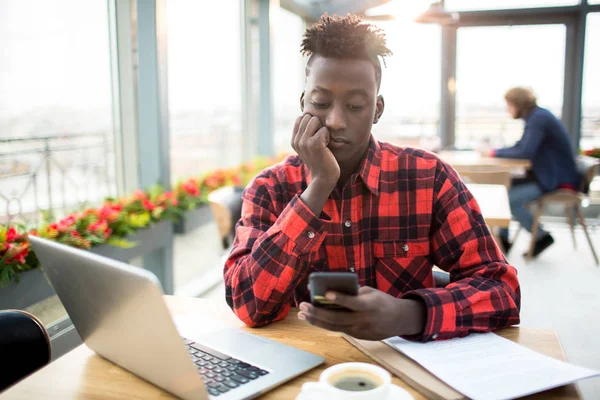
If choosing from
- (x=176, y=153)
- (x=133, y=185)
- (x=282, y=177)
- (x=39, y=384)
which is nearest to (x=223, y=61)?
(x=176, y=153)

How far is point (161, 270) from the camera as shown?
3.30 meters

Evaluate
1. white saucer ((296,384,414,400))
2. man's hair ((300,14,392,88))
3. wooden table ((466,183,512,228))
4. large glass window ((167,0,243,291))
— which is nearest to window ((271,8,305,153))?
large glass window ((167,0,243,291))

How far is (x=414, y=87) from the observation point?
20.2 ft

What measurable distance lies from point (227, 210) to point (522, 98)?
3.41 meters

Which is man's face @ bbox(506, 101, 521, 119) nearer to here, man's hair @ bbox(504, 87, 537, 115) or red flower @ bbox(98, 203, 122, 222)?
man's hair @ bbox(504, 87, 537, 115)

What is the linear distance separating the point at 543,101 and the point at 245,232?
546cm

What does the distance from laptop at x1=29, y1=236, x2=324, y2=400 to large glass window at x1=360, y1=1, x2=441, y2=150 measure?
5.04 meters

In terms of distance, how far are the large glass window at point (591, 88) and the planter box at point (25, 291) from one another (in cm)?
549

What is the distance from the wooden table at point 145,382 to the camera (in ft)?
2.84

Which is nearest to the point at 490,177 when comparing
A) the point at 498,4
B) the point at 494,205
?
the point at 494,205

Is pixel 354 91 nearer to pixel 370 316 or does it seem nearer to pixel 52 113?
pixel 370 316

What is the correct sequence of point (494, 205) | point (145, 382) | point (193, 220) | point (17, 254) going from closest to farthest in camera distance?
1. point (145, 382)
2. point (17, 254)
3. point (494, 205)
4. point (193, 220)

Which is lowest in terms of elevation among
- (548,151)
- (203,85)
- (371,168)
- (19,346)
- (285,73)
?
(19,346)

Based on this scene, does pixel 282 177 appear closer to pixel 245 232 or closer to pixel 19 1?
pixel 245 232
